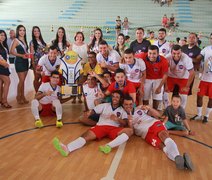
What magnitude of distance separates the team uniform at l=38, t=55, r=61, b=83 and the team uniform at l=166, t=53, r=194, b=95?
210cm

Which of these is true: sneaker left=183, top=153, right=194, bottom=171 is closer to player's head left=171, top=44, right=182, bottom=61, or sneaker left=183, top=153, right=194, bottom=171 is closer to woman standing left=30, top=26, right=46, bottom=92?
player's head left=171, top=44, right=182, bottom=61

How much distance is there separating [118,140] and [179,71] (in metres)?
1.97

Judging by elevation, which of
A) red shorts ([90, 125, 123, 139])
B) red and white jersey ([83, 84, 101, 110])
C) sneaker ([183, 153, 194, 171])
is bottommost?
sneaker ([183, 153, 194, 171])

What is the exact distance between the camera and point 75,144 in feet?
11.6

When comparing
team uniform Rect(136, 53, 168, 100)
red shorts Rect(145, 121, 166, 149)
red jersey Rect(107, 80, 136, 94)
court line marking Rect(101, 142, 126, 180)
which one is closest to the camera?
court line marking Rect(101, 142, 126, 180)

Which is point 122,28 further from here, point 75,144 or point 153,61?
point 75,144

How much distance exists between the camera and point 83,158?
3328 mm

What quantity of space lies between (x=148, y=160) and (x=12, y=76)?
424 centimetres

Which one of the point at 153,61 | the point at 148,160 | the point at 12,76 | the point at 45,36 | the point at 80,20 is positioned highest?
the point at 80,20

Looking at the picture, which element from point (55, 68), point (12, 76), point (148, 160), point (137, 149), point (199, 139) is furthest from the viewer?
point (12, 76)

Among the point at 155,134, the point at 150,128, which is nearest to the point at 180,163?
the point at 155,134

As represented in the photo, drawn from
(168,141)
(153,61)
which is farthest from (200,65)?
(168,141)

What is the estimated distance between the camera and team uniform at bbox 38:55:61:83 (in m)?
5.06

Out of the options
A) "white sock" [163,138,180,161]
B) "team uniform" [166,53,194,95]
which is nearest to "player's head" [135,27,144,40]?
"team uniform" [166,53,194,95]
